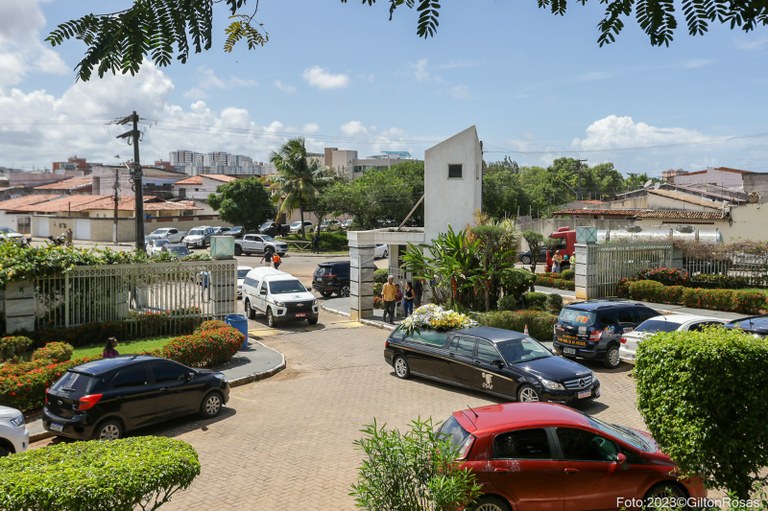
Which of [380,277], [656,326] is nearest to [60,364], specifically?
[656,326]

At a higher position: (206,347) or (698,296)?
(698,296)

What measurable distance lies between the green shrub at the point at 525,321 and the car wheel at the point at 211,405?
8552mm

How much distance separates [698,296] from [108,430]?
66.9 feet

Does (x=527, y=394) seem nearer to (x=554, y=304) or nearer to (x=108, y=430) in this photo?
(x=108, y=430)

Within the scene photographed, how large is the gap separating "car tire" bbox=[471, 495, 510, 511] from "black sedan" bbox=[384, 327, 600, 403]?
17.4ft

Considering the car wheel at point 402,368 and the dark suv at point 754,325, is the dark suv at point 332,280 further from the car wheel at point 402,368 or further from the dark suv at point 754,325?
the dark suv at point 754,325

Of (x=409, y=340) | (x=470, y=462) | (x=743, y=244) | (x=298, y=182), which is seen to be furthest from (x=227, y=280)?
(x=298, y=182)

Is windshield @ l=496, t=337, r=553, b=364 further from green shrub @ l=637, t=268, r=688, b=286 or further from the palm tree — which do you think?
the palm tree

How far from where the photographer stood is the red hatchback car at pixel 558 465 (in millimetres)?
7113

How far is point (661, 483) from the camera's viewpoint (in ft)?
24.8

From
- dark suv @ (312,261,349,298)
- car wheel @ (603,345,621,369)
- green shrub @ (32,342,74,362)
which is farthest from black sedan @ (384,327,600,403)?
dark suv @ (312,261,349,298)

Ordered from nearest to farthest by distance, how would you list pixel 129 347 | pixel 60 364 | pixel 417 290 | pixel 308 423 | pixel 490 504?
1. pixel 490 504
2. pixel 308 423
3. pixel 60 364
4. pixel 129 347
5. pixel 417 290

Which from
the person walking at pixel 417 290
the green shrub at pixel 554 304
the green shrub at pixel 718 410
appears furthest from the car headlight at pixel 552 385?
the person walking at pixel 417 290

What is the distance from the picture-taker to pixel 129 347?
1695 centimetres
